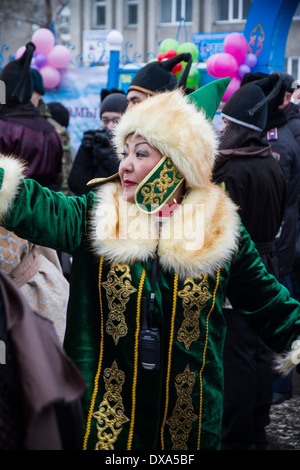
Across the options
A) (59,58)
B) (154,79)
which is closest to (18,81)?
(154,79)

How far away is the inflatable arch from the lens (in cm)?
658

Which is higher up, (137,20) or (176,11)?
(176,11)

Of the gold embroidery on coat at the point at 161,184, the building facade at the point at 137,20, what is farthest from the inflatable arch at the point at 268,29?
the building facade at the point at 137,20

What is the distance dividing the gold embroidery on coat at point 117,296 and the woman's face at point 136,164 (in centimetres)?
29

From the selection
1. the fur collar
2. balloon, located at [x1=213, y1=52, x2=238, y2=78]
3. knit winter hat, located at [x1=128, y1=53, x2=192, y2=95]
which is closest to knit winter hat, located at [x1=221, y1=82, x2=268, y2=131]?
knit winter hat, located at [x1=128, y1=53, x2=192, y2=95]

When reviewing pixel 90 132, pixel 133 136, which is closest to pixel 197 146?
pixel 133 136

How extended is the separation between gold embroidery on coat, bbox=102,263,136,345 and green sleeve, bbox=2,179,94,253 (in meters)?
0.18

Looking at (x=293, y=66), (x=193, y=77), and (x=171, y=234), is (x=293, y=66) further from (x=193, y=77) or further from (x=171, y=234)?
(x=171, y=234)

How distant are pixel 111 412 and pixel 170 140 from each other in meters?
0.97

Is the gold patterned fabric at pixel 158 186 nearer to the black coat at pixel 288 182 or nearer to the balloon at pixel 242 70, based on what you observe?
the black coat at pixel 288 182

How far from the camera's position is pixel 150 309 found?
83.0 inches

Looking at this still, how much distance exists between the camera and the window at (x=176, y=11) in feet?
77.5

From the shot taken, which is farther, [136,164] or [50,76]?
[50,76]

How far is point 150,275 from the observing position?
2.16 metres
